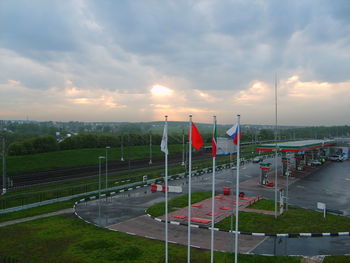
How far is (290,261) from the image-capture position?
1478cm

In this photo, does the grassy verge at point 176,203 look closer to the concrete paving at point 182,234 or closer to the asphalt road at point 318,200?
the concrete paving at point 182,234

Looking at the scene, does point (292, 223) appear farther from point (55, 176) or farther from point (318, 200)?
point (55, 176)

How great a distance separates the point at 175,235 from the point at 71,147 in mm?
57204

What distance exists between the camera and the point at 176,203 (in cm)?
2794

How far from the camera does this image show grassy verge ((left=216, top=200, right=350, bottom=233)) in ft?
64.5

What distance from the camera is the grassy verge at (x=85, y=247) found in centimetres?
1548

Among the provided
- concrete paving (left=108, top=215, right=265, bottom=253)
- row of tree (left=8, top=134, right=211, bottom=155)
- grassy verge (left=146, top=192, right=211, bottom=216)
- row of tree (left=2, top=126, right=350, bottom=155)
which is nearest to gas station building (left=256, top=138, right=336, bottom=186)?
row of tree (left=2, top=126, right=350, bottom=155)

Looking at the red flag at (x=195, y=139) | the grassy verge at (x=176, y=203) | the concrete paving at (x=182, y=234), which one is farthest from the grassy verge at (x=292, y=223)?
the red flag at (x=195, y=139)

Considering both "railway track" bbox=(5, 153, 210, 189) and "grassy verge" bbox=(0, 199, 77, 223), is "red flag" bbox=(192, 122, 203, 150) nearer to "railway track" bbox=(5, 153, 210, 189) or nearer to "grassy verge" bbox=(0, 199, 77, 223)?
"grassy verge" bbox=(0, 199, 77, 223)

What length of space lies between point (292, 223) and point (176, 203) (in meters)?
10.6

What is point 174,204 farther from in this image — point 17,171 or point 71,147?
point 71,147

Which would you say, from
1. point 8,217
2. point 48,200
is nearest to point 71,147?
point 48,200

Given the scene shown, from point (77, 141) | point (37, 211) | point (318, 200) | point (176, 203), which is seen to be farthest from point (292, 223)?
point (77, 141)

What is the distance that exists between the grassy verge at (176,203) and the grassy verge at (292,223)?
552 centimetres
